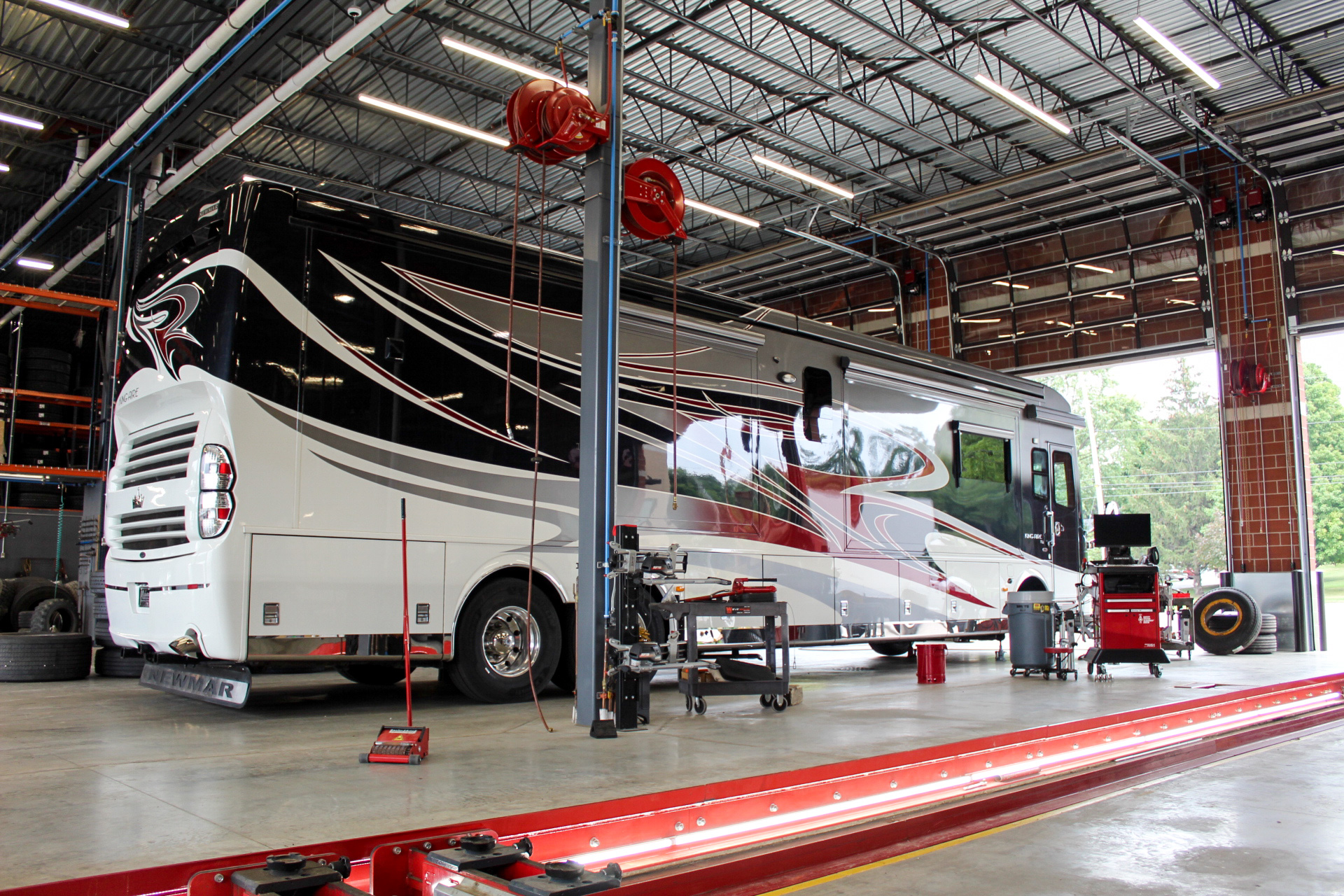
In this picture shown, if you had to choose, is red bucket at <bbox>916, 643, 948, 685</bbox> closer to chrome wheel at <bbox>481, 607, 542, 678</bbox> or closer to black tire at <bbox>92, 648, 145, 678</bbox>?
chrome wheel at <bbox>481, 607, 542, 678</bbox>

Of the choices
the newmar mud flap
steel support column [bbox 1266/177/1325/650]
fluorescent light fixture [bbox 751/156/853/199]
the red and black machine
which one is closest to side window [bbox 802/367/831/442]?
the red and black machine

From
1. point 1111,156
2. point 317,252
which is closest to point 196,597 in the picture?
point 317,252

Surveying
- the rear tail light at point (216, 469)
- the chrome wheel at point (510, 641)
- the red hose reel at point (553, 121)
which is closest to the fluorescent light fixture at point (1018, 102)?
the red hose reel at point (553, 121)

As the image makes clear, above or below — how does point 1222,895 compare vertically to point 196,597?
below

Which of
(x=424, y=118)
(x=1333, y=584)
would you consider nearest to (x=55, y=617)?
(x=424, y=118)

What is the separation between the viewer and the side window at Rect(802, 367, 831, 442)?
29.6ft

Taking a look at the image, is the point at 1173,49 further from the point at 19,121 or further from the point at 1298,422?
the point at 19,121

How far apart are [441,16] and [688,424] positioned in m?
7.97

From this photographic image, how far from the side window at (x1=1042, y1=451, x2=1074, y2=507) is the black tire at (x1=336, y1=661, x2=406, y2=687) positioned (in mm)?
8265

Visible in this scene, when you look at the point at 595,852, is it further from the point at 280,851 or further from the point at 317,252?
the point at 317,252

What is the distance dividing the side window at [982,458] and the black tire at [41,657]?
8.77m

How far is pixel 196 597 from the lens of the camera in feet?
18.6

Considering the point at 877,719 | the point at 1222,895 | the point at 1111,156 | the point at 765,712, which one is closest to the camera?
the point at 1222,895

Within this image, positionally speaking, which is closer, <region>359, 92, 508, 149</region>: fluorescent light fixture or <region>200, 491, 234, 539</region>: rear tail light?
<region>200, 491, 234, 539</region>: rear tail light
